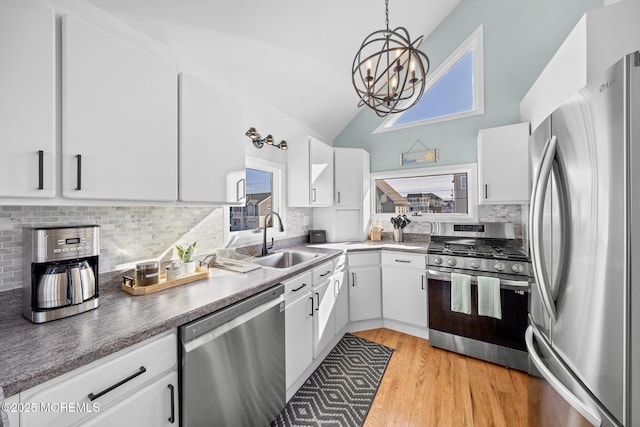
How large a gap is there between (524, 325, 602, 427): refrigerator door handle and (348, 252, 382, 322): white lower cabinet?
157 centimetres

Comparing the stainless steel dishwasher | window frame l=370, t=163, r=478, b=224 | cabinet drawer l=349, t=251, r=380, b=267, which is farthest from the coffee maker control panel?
window frame l=370, t=163, r=478, b=224

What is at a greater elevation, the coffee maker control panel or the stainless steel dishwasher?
the coffee maker control panel

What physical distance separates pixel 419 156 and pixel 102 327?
3.37 m

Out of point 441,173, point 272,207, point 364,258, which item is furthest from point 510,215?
point 272,207

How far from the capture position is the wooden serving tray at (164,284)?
132cm

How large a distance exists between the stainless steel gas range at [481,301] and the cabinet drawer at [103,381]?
7.39ft

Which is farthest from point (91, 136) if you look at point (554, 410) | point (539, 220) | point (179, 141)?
point (554, 410)

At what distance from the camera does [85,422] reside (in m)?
0.79

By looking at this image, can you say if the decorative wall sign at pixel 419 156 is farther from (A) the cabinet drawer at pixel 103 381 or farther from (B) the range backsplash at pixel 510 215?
(A) the cabinet drawer at pixel 103 381

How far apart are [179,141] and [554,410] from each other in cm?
226

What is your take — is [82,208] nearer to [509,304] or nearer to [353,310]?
[353,310]

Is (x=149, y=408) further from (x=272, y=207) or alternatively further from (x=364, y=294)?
(x=364, y=294)

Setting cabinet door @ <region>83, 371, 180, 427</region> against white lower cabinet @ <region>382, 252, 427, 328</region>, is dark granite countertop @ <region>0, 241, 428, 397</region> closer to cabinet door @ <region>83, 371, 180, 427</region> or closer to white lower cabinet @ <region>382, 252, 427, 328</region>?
cabinet door @ <region>83, 371, 180, 427</region>

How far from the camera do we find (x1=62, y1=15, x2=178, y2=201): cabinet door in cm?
103
